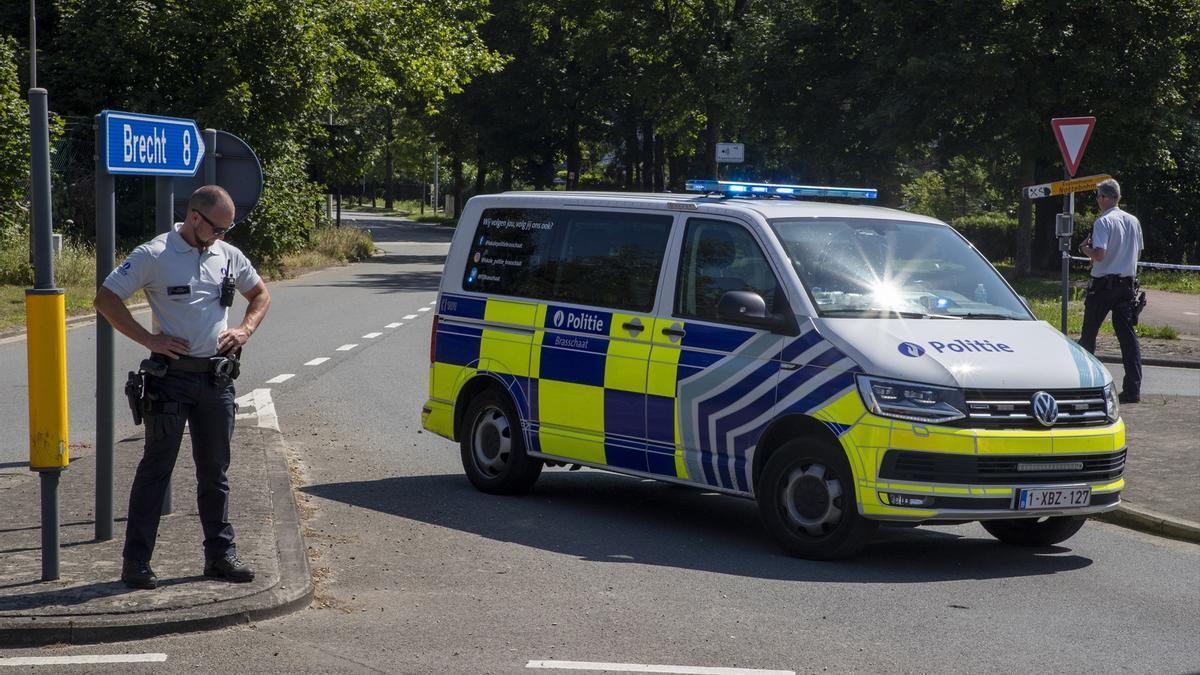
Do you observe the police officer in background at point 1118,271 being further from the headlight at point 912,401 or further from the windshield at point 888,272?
the headlight at point 912,401

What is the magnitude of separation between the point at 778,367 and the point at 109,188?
337 centimetres

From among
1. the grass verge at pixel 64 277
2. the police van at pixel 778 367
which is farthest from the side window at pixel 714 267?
the grass verge at pixel 64 277

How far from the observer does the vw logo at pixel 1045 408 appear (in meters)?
7.29

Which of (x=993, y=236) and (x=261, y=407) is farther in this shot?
(x=993, y=236)

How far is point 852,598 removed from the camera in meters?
6.76

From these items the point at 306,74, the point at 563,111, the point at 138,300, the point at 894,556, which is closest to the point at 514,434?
the point at 894,556

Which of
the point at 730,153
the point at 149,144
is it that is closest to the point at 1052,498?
the point at 149,144

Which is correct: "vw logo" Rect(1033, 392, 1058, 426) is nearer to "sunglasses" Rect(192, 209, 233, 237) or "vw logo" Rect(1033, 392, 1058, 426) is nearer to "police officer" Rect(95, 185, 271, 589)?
"police officer" Rect(95, 185, 271, 589)

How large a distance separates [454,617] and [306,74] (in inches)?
1136

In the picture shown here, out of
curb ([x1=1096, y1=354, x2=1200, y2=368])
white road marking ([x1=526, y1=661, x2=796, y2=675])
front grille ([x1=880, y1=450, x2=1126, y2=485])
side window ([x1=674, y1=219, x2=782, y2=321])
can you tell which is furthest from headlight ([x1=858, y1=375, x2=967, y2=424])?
curb ([x1=1096, y1=354, x2=1200, y2=368])

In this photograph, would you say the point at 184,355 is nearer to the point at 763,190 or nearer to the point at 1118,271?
the point at 763,190

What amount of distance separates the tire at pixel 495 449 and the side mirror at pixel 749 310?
6.35 ft

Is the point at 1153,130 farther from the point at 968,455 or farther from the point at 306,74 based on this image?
the point at 968,455

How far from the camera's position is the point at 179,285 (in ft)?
20.5
